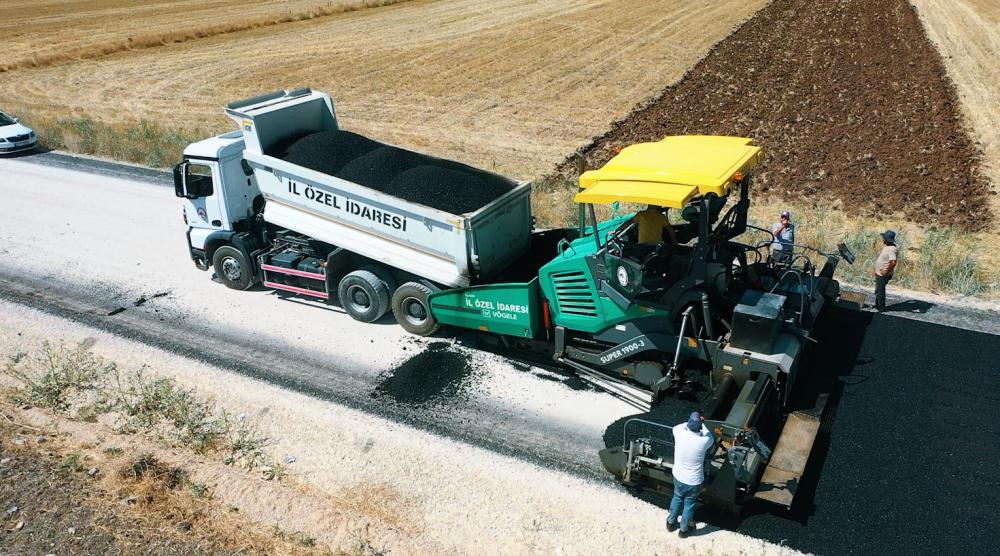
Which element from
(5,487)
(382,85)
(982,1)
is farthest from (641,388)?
(982,1)

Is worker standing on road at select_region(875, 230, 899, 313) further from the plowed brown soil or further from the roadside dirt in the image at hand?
the roadside dirt

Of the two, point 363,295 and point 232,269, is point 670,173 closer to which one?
point 363,295

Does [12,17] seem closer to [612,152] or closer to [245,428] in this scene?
[612,152]

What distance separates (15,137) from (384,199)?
1550cm

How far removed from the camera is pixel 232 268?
13234 mm

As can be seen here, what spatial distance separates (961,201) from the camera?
54.2ft

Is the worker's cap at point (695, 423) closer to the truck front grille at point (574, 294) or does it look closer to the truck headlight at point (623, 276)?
the truck headlight at point (623, 276)

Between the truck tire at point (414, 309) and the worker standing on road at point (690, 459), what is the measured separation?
4811mm

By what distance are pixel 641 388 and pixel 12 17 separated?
48.3 m

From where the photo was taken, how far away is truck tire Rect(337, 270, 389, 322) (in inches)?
461

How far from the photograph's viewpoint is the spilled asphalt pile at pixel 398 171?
35.5 feet

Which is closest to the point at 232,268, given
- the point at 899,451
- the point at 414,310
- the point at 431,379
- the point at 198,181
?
the point at 198,181

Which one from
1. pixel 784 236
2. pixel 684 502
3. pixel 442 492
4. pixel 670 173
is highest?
pixel 670 173

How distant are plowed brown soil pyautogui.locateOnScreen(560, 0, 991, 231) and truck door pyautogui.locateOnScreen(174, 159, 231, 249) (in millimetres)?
9332
